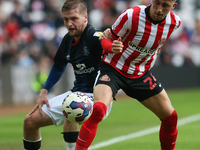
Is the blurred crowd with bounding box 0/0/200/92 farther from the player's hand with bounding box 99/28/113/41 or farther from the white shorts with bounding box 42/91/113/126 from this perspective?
the player's hand with bounding box 99/28/113/41

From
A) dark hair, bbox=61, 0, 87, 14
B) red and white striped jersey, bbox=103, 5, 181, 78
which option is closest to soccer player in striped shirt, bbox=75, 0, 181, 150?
red and white striped jersey, bbox=103, 5, 181, 78

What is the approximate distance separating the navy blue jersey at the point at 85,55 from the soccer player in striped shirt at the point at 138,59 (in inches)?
8.2

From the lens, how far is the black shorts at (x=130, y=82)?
469 centimetres

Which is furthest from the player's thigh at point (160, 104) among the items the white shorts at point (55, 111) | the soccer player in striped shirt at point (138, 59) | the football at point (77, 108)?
the football at point (77, 108)

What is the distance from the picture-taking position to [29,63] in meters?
13.4

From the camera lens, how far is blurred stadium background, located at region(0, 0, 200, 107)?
43.2 feet

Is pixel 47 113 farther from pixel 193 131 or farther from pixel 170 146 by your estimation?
pixel 193 131

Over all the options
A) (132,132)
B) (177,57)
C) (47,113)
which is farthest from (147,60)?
(177,57)

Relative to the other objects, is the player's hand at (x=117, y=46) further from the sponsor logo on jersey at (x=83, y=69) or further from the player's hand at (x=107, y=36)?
the sponsor logo on jersey at (x=83, y=69)

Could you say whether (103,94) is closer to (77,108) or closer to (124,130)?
(77,108)

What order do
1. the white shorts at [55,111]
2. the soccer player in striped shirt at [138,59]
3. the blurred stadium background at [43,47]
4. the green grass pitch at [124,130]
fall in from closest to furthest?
1. the soccer player in striped shirt at [138,59]
2. the white shorts at [55,111]
3. the green grass pitch at [124,130]
4. the blurred stadium background at [43,47]

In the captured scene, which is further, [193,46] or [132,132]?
[193,46]

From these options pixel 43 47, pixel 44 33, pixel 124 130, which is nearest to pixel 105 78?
pixel 124 130

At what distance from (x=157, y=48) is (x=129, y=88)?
64 centimetres
